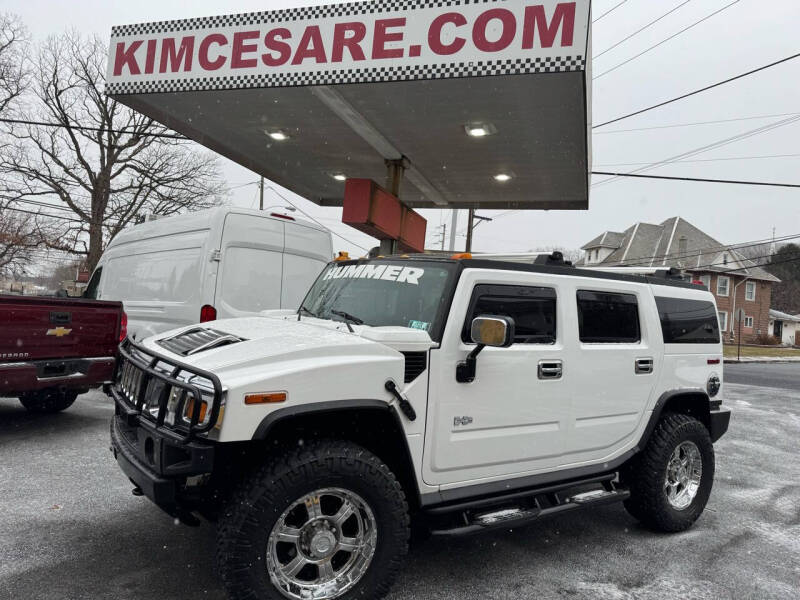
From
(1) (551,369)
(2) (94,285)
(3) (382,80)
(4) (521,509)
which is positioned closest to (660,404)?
(1) (551,369)

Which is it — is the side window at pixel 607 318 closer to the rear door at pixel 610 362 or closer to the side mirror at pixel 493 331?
the rear door at pixel 610 362

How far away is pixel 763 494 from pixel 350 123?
25.1ft

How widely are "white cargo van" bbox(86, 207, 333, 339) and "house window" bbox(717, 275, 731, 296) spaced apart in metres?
44.7

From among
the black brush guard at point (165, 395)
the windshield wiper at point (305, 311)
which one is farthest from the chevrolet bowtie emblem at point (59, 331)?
the windshield wiper at point (305, 311)

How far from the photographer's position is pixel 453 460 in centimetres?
316

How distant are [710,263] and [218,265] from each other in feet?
150

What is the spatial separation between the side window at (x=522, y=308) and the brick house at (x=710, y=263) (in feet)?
136

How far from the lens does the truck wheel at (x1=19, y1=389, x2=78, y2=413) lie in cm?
687

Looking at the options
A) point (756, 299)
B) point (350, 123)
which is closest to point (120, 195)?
point (350, 123)

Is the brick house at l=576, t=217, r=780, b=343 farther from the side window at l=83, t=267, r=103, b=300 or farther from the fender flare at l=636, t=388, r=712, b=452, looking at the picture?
the fender flare at l=636, t=388, r=712, b=452

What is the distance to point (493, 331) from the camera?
2.95m

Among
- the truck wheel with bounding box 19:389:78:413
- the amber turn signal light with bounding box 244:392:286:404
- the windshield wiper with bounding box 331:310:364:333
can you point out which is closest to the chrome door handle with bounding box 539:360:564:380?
the windshield wiper with bounding box 331:310:364:333

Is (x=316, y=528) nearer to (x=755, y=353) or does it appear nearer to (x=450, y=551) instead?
(x=450, y=551)

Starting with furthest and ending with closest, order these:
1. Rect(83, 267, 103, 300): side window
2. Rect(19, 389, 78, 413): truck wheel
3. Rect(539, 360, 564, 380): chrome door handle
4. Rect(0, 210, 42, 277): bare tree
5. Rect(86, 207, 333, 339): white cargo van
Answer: Rect(0, 210, 42, 277): bare tree, Rect(83, 267, 103, 300): side window, Rect(86, 207, 333, 339): white cargo van, Rect(19, 389, 78, 413): truck wheel, Rect(539, 360, 564, 380): chrome door handle
